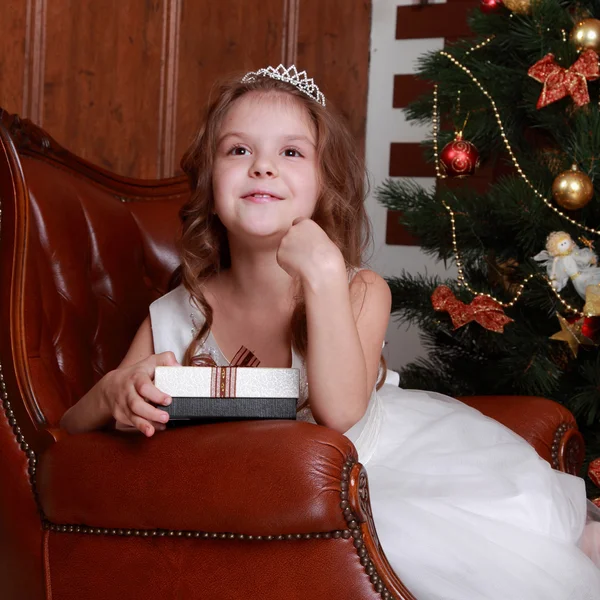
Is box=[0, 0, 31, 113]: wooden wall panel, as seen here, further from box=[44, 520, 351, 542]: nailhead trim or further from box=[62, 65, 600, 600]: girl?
box=[44, 520, 351, 542]: nailhead trim

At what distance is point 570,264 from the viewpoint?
80.3 inches

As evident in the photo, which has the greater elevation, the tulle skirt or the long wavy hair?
the long wavy hair

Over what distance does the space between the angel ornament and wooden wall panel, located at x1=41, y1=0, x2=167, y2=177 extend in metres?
1.58

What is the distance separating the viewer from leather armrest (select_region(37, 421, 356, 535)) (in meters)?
1.09

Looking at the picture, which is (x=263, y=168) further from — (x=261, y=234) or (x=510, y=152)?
(x=510, y=152)

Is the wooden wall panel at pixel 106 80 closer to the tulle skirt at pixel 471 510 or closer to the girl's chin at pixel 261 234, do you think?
the girl's chin at pixel 261 234

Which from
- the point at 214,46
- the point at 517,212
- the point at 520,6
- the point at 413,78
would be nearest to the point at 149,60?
the point at 214,46

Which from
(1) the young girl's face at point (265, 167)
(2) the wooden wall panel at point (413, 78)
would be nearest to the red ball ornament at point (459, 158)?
(1) the young girl's face at point (265, 167)

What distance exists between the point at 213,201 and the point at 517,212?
0.77 metres

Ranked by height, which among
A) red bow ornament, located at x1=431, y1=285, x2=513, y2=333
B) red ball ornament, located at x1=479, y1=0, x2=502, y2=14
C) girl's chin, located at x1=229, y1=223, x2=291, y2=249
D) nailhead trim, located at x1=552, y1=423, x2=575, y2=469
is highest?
red ball ornament, located at x1=479, y1=0, x2=502, y2=14

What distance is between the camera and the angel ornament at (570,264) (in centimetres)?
204

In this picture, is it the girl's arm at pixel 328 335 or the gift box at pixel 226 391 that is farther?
the girl's arm at pixel 328 335

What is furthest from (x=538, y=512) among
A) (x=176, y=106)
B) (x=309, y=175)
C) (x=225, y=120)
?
(x=176, y=106)

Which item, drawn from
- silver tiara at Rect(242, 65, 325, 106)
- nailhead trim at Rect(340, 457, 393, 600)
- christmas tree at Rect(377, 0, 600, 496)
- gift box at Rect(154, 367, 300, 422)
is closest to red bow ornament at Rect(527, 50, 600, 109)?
christmas tree at Rect(377, 0, 600, 496)
